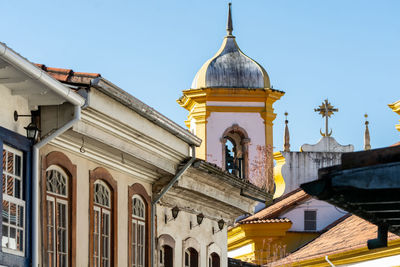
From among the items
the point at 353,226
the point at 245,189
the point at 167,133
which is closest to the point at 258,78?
the point at 353,226

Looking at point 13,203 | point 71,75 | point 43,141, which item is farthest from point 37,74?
point 71,75

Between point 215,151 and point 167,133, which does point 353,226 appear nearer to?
point 215,151

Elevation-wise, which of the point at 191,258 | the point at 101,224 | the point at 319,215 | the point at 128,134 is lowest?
the point at 101,224

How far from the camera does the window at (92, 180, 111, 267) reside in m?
18.6

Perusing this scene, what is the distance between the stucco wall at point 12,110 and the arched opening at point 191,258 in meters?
9.08

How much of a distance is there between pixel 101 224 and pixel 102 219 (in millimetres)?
82

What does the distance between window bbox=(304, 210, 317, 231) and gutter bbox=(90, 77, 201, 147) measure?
32969mm

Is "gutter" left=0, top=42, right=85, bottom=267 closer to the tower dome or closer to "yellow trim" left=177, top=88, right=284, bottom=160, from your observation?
"yellow trim" left=177, top=88, right=284, bottom=160

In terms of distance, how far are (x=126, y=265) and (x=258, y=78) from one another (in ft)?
122

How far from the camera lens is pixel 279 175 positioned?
2266 inches

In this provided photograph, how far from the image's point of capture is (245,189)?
1024 inches

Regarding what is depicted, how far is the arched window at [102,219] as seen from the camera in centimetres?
1830

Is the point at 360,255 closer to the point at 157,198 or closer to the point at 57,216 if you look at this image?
the point at 157,198

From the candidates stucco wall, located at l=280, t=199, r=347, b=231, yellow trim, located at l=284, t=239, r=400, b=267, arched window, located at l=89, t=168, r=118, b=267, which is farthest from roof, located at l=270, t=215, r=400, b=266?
arched window, located at l=89, t=168, r=118, b=267
